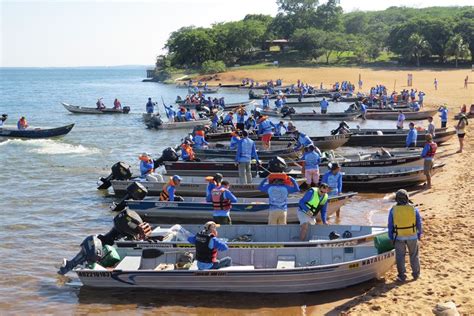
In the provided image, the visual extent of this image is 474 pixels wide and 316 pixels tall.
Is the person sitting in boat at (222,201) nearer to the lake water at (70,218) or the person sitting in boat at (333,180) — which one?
the lake water at (70,218)

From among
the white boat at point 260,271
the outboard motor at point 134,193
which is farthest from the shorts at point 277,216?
→ the outboard motor at point 134,193

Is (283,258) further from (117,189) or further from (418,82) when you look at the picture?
(418,82)

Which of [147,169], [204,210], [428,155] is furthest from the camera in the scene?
[147,169]

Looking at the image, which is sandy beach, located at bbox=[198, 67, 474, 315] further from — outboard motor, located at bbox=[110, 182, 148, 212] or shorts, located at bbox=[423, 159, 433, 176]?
outboard motor, located at bbox=[110, 182, 148, 212]

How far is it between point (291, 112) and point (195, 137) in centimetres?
1708

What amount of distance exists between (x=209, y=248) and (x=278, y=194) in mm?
2852

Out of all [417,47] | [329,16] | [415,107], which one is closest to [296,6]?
[329,16]

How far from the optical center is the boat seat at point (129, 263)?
40.0 ft

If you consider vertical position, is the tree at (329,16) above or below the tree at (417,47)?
above

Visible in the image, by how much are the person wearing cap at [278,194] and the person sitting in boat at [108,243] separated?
2.89 meters

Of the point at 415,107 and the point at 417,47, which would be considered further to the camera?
the point at 417,47

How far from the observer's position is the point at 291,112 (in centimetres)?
4159

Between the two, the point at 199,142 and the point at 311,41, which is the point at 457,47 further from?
the point at 199,142

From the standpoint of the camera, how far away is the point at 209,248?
11164 millimetres
